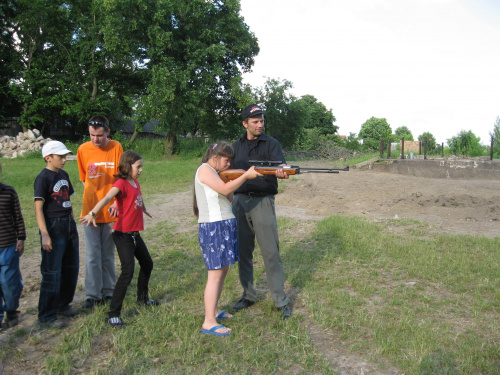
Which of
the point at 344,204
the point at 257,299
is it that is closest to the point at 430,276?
the point at 257,299

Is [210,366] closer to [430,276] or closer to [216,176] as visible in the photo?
[216,176]

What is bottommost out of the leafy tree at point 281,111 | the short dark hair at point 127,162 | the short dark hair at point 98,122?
the short dark hair at point 127,162

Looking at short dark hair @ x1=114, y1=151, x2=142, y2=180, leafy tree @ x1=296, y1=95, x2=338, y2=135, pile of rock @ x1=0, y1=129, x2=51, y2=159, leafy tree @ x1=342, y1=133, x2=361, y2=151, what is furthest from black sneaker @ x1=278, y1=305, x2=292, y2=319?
leafy tree @ x1=296, y1=95, x2=338, y2=135

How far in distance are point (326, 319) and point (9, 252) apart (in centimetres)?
322

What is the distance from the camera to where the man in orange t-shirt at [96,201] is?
4594 millimetres

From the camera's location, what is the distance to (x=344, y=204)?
11.2 m

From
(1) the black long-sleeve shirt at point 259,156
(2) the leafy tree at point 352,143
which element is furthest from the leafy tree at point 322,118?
(1) the black long-sleeve shirt at point 259,156

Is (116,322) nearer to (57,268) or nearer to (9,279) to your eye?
(57,268)

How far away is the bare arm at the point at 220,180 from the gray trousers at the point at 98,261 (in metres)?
1.55

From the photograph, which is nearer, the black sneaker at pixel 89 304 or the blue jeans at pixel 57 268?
the blue jeans at pixel 57 268

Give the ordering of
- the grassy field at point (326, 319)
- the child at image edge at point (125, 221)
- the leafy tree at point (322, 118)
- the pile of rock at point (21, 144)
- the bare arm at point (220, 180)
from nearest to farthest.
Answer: the grassy field at point (326, 319)
the bare arm at point (220, 180)
the child at image edge at point (125, 221)
the pile of rock at point (21, 144)
the leafy tree at point (322, 118)

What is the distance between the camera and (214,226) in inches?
154

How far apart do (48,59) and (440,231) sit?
33732 mm

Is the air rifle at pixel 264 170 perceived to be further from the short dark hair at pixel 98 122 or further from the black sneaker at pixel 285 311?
the short dark hair at pixel 98 122
